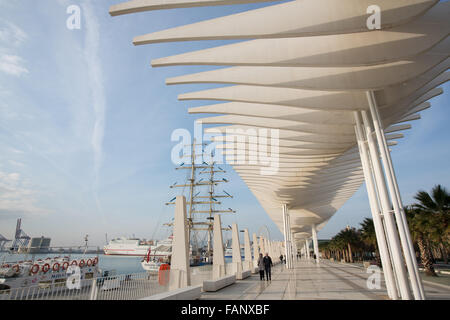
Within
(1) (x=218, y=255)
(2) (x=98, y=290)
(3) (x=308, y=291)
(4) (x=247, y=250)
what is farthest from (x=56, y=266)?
(3) (x=308, y=291)

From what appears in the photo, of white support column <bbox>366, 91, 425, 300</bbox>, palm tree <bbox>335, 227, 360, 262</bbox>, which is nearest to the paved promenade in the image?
white support column <bbox>366, 91, 425, 300</bbox>

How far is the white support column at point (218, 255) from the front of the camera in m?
11.7

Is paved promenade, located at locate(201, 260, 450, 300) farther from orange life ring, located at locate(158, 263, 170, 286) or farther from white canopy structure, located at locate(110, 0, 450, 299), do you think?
orange life ring, located at locate(158, 263, 170, 286)

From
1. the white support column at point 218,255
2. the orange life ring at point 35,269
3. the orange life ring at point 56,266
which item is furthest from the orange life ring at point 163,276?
the orange life ring at point 56,266

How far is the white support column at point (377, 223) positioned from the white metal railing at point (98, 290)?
7.35 m

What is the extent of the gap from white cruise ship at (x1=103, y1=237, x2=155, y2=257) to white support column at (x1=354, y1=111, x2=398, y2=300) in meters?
82.0

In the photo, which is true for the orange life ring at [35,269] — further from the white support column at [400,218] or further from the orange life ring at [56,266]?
the white support column at [400,218]

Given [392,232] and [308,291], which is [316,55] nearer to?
[392,232]

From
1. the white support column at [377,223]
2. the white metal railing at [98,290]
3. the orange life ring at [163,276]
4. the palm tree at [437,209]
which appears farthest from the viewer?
the palm tree at [437,209]

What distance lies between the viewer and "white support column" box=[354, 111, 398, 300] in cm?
811

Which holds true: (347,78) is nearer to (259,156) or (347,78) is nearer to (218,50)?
(218,50)

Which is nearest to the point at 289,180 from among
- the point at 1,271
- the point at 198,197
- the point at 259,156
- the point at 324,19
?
the point at 259,156

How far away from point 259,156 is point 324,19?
12.3 metres

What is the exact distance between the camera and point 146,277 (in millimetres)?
6973
